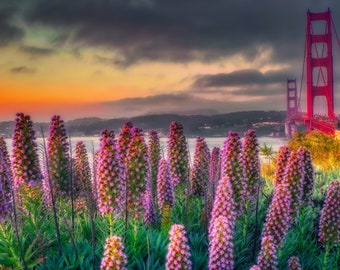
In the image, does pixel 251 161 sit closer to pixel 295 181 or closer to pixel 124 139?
pixel 295 181

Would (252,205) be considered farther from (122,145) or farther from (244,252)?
(122,145)

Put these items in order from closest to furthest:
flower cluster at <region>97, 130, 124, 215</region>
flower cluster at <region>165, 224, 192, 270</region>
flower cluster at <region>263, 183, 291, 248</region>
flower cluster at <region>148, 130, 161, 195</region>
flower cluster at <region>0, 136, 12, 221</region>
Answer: flower cluster at <region>165, 224, 192, 270</region> < flower cluster at <region>0, 136, 12, 221</region> < flower cluster at <region>263, 183, 291, 248</region> < flower cluster at <region>97, 130, 124, 215</region> < flower cluster at <region>148, 130, 161, 195</region>

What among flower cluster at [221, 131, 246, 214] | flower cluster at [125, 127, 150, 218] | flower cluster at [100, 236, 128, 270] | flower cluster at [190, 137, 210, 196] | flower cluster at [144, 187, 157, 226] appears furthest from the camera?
flower cluster at [190, 137, 210, 196]

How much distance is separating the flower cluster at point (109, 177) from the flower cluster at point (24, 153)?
1.45 metres

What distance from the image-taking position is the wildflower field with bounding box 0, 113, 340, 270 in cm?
466

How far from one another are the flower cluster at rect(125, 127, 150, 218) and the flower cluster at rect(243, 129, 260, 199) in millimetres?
1711

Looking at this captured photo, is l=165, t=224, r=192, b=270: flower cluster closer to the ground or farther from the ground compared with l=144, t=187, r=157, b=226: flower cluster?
farther from the ground

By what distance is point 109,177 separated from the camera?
17.8 ft

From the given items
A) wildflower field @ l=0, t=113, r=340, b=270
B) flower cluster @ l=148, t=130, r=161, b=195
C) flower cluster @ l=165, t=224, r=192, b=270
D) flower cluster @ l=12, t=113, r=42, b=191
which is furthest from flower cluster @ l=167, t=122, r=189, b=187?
flower cluster @ l=165, t=224, r=192, b=270

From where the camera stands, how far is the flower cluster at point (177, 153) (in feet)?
26.9

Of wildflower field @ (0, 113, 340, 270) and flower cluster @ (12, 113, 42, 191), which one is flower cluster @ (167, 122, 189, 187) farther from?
flower cluster @ (12, 113, 42, 191)

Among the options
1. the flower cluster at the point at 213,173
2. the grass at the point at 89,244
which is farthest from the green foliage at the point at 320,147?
the grass at the point at 89,244

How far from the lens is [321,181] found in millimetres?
14062

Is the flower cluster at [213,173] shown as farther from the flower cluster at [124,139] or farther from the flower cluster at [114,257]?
the flower cluster at [114,257]
